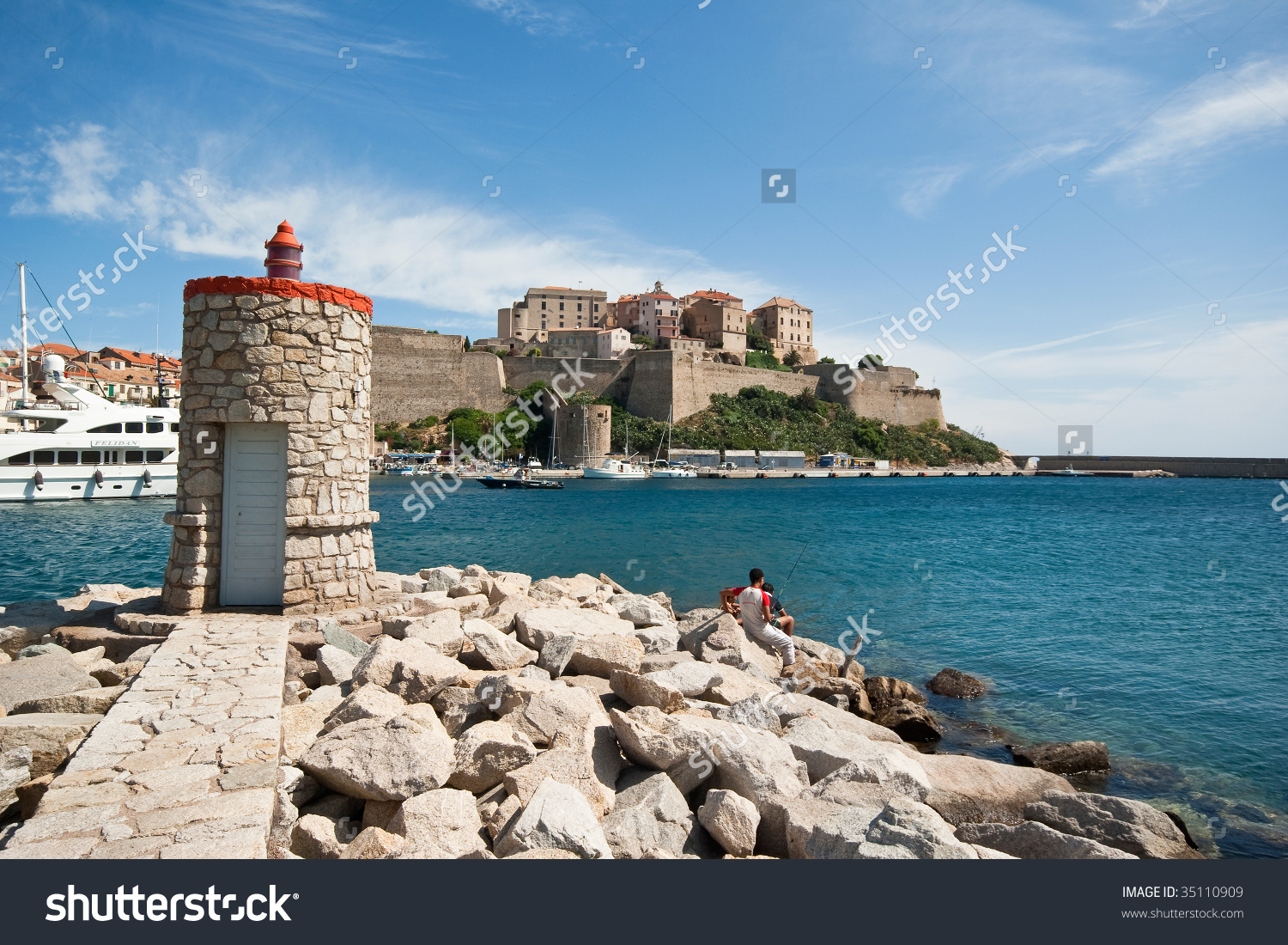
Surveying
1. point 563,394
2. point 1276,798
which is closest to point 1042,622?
point 1276,798

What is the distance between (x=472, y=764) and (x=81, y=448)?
31.4 meters

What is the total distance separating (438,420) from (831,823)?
57434 mm

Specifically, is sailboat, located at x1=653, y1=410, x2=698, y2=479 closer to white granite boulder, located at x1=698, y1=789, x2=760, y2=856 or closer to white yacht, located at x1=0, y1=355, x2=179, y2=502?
white yacht, located at x1=0, y1=355, x2=179, y2=502

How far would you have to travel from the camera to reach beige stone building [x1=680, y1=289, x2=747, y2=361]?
68.8 metres

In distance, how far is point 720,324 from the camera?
68812 millimetres

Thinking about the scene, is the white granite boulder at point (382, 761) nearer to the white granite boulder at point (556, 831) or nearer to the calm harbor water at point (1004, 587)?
the white granite boulder at point (556, 831)

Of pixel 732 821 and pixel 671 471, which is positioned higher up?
pixel 671 471

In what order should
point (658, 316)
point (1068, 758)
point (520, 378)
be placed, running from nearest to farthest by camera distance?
point (1068, 758) < point (520, 378) < point (658, 316)

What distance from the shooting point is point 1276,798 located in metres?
5.89

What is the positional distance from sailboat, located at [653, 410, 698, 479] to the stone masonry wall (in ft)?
166

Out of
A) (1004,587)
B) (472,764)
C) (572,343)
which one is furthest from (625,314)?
(472,764)

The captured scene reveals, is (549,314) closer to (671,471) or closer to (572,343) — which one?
(572,343)

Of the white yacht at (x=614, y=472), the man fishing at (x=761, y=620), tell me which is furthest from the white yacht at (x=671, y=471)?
the man fishing at (x=761, y=620)

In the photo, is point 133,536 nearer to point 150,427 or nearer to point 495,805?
point 150,427
